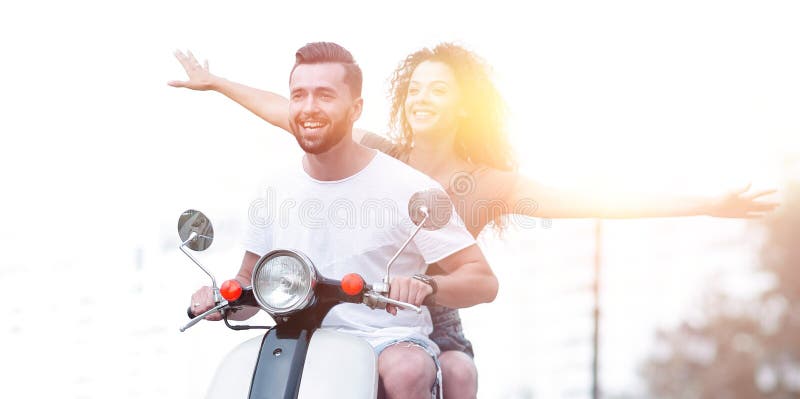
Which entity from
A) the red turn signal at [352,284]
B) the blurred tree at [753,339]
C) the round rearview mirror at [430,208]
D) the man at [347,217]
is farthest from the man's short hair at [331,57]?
the blurred tree at [753,339]

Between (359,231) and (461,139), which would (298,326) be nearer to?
(359,231)

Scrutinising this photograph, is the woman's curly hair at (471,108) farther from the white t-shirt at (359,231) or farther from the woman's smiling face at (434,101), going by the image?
the white t-shirt at (359,231)

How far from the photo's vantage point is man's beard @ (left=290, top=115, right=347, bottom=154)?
271 centimetres

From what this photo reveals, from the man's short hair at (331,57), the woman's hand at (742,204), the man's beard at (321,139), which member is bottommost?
the woman's hand at (742,204)

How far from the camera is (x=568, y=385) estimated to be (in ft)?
56.7

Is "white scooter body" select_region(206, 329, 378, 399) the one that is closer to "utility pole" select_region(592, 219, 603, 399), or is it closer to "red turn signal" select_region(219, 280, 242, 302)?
"red turn signal" select_region(219, 280, 242, 302)

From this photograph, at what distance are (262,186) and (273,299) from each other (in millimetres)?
688

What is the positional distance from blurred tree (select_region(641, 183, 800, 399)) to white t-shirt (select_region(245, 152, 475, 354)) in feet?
55.2

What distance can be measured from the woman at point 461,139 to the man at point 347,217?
1.97 ft

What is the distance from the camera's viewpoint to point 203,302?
2.44m

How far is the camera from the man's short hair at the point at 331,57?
2730mm

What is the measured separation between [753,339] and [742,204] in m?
18.5

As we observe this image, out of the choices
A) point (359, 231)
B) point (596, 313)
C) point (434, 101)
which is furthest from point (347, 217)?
point (596, 313)

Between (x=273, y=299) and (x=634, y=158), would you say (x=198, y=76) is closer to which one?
(x=273, y=299)
